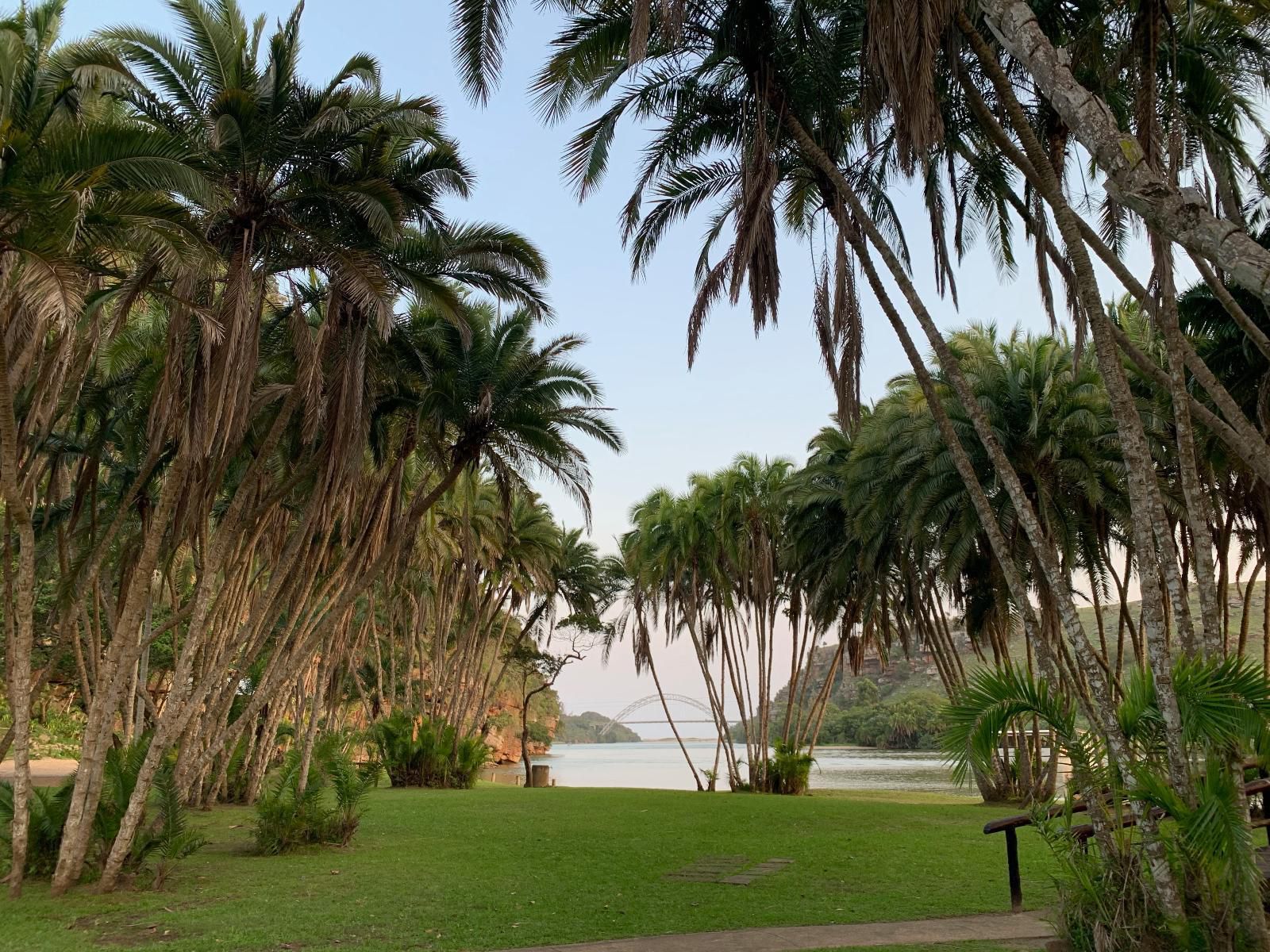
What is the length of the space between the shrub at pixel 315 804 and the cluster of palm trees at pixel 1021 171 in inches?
305

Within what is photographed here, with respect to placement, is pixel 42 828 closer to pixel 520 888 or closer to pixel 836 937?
pixel 520 888

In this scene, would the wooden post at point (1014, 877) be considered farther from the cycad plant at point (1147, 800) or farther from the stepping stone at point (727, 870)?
the stepping stone at point (727, 870)

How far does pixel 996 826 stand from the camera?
7574 mm

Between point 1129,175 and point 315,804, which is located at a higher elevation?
point 1129,175

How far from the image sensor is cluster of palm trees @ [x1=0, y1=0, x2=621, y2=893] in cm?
920

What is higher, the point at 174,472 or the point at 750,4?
the point at 750,4

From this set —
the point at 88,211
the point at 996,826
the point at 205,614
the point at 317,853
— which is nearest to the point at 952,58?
the point at 996,826

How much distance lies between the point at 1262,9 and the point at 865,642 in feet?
68.5

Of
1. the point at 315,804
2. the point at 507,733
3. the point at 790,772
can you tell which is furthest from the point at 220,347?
the point at 507,733

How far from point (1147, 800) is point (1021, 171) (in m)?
5.91

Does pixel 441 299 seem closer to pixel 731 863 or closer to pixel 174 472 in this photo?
pixel 174 472

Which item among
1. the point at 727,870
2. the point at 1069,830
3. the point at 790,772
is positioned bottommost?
the point at 790,772

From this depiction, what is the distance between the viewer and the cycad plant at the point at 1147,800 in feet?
18.5

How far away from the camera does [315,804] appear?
12.7 metres
